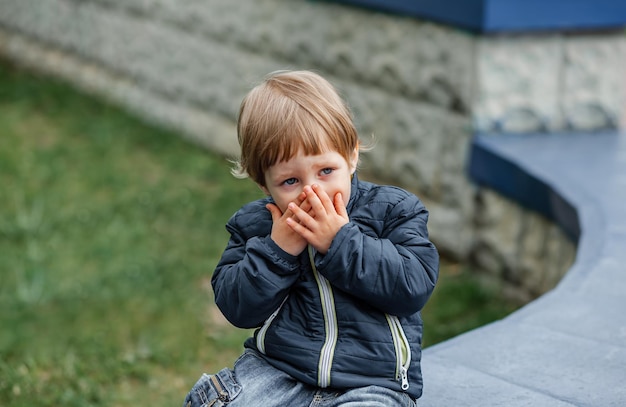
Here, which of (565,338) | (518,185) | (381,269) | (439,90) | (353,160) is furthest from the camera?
(439,90)

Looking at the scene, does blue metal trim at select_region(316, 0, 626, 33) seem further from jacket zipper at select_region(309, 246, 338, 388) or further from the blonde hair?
jacket zipper at select_region(309, 246, 338, 388)

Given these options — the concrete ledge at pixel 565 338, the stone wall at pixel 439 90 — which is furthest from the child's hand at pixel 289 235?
the stone wall at pixel 439 90

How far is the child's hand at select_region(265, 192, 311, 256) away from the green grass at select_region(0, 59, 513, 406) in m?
1.60

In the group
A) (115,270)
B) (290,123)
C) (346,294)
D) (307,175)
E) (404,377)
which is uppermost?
(290,123)

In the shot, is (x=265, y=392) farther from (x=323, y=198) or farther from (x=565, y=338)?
(x=565, y=338)

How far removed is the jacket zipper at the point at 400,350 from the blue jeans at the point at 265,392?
0.12ft

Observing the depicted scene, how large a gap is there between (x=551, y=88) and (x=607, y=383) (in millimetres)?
2430

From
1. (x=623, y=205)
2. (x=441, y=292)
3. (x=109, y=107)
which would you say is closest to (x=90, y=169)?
(x=109, y=107)

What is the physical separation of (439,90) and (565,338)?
218 centimetres

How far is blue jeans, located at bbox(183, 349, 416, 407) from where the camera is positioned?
2043 mm

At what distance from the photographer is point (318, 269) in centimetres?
200

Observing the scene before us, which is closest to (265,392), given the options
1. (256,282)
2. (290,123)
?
(256,282)

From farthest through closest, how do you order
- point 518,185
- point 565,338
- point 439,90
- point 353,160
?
point 439,90 < point 518,185 < point 565,338 < point 353,160

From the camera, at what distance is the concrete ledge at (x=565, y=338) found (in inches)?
91.7
